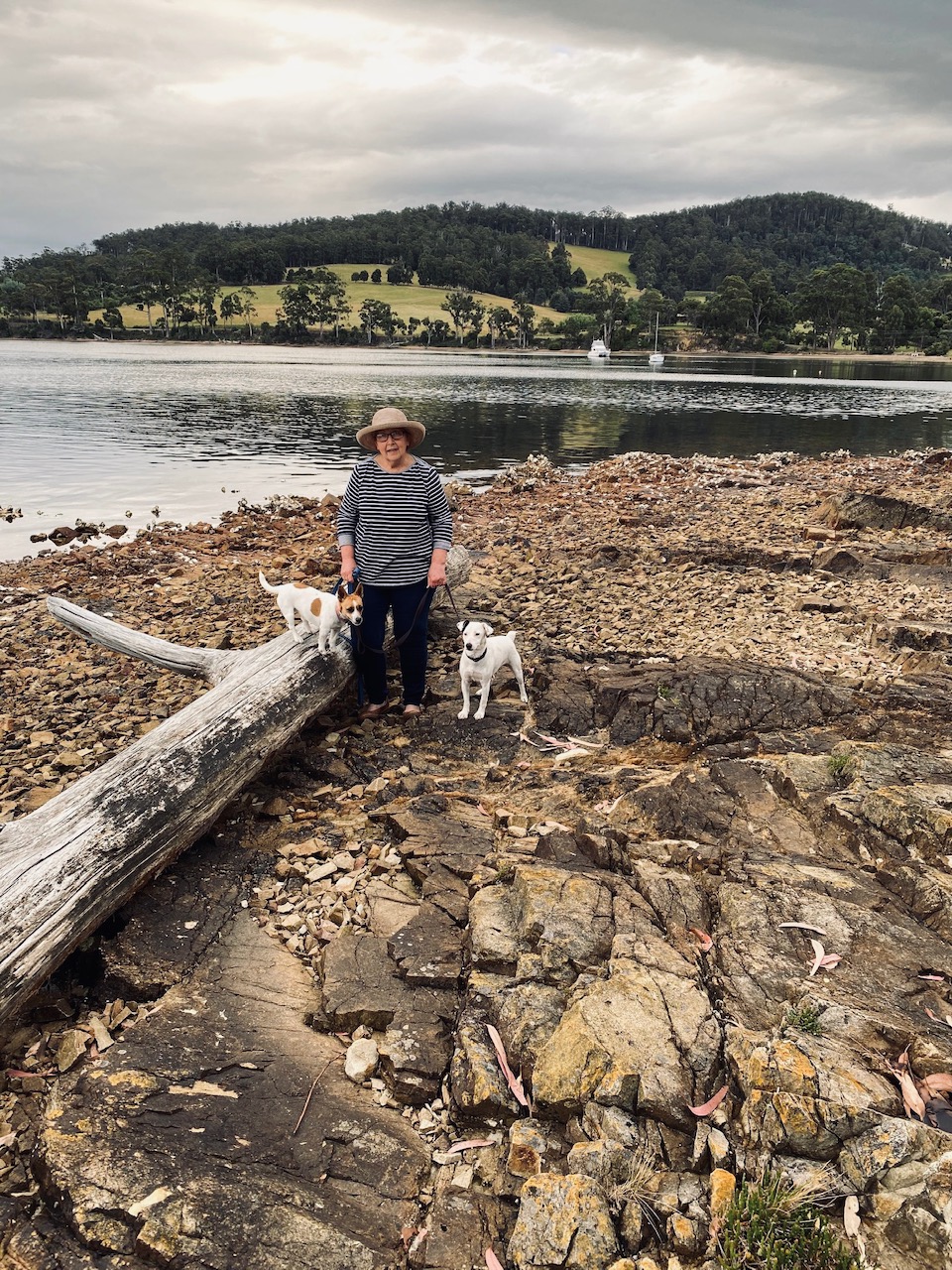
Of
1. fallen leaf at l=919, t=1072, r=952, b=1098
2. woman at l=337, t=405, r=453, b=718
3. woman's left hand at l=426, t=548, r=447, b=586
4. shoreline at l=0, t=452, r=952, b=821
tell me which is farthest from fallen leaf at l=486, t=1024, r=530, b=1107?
shoreline at l=0, t=452, r=952, b=821

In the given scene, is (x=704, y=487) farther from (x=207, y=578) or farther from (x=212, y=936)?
(x=212, y=936)

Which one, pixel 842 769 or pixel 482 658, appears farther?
pixel 482 658

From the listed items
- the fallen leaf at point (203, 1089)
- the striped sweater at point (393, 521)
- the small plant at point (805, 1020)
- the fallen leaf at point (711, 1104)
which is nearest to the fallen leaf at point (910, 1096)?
the small plant at point (805, 1020)

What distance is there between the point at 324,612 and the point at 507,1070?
15.3 feet

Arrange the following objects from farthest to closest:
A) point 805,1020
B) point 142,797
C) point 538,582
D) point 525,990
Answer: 1. point 538,582
2. point 142,797
3. point 525,990
4. point 805,1020

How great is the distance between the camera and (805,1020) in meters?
3.50

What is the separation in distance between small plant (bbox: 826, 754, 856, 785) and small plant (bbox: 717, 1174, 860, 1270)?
10.0 feet

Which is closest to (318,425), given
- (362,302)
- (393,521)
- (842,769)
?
(393,521)

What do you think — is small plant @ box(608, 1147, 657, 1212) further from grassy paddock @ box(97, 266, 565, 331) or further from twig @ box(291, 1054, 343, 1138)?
grassy paddock @ box(97, 266, 565, 331)

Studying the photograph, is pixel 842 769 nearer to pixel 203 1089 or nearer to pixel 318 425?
pixel 203 1089

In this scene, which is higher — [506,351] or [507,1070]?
[506,351]

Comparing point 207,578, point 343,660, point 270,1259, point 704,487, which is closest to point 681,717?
point 343,660

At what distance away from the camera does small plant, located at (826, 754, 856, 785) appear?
5.40 meters

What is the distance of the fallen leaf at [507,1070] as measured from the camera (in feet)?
11.4
